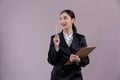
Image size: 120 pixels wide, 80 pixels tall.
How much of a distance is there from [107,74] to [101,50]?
0.27 m

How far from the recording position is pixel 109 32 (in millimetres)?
3270

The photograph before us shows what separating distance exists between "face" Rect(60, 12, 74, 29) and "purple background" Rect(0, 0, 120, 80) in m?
0.80

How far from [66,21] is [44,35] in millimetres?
872

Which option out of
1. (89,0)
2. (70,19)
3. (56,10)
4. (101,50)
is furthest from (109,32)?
(70,19)

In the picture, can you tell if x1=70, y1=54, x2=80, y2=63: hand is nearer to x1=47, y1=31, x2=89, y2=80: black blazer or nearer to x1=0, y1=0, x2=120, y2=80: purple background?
x1=47, y1=31, x2=89, y2=80: black blazer

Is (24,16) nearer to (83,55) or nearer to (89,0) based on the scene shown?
(89,0)

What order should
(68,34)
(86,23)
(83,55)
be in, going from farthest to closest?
(86,23), (68,34), (83,55)

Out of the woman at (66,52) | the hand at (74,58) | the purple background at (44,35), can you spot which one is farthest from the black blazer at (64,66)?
the purple background at (44,35)

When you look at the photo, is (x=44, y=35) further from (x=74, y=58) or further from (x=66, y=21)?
(x=74, y=58)

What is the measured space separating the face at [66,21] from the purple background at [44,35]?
80cm

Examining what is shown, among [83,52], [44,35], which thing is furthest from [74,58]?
[44,35]

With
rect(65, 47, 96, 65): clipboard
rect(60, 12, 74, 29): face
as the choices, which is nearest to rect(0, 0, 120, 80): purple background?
rect(60, 12, 74, 29): face

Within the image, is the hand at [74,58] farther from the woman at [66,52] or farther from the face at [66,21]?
the face at [66,21]

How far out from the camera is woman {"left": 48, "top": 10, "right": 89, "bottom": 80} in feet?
7.57
